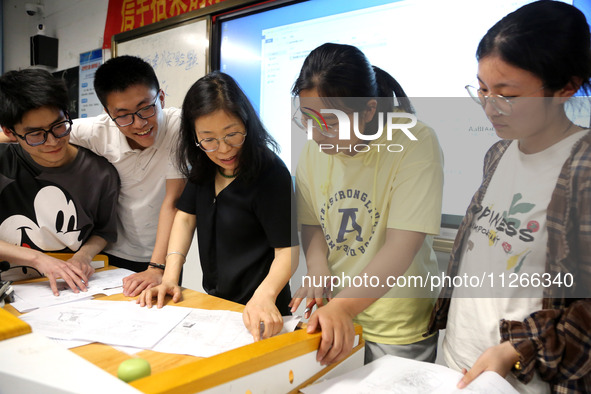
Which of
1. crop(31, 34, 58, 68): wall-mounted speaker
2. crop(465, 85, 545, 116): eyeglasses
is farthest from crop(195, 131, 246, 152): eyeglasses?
crop(31, 34, 58, 68): wall-mounted speaker

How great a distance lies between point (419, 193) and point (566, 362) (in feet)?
1.29

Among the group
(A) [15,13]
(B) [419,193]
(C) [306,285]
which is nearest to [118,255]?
(C) [306,285]

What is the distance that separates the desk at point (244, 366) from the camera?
52 cm

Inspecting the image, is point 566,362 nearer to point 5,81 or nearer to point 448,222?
point 448,222

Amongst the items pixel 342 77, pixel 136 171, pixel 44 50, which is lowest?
pixel 136 171

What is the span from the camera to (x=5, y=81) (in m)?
1.27

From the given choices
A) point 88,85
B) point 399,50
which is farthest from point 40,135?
point 88,85

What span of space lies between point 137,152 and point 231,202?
1.75 feet

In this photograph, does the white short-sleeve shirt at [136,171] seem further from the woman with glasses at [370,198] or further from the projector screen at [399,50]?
the woman with glasses at [370,198]

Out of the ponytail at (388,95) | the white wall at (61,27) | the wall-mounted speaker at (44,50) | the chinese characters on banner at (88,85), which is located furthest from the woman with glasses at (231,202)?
the wall-mounted speaker at (44,50)

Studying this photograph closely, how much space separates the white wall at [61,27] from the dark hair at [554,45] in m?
2.93

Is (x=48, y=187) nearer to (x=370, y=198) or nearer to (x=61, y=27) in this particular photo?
(x=370, y=198)

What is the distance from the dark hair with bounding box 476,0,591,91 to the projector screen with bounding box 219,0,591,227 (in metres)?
0.15

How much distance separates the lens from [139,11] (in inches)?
102
